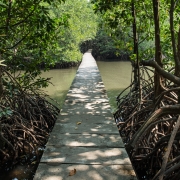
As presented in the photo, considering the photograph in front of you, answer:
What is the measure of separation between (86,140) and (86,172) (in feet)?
2.32

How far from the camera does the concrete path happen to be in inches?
85.0

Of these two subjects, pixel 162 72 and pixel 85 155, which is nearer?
pixel 162 72

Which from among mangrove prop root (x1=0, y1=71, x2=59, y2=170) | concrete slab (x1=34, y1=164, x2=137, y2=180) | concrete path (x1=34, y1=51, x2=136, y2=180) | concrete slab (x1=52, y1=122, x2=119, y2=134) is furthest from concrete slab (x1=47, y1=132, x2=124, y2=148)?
mangrove prop root (x1=0, y1=71, x2=59, y2=170)

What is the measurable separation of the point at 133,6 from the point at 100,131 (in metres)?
3.17

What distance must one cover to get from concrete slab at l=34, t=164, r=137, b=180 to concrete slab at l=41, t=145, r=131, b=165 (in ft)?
0.24

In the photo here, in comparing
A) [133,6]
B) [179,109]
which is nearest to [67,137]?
[179,109]

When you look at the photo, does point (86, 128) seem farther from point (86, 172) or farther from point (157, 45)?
point (157, 45)

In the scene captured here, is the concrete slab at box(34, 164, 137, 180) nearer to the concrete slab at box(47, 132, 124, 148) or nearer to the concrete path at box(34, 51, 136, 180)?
the concrete path at box(34, 51, 136, 180)

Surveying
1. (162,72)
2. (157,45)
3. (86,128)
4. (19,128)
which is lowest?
(19,128)

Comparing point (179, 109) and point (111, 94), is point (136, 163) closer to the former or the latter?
point (179, 109)

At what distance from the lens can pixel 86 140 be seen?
113 inches

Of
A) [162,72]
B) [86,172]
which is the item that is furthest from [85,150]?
[162,72]

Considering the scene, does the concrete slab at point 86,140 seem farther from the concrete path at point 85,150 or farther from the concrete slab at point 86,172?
the concrete slab at point 86,172

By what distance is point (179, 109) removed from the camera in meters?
2.05
